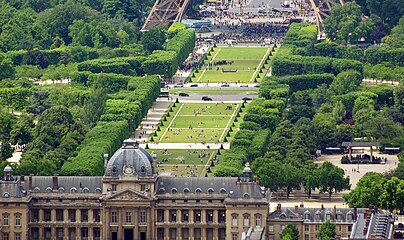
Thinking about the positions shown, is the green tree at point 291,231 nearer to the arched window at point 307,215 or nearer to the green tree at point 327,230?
the arched window at point 307,215

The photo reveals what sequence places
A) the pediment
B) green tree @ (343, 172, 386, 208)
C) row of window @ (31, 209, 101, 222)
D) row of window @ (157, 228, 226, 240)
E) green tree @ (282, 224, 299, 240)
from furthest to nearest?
1. green tree @ (343, 172, 386, 208)
2. row of window @ (31, 209, 101, 222)
3. the pediment
4. row of window @ (157, 228, 226, 240)
5. green tree @ (282, 224, 299, 240)

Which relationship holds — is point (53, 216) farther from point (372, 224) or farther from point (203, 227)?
point (372, 224)

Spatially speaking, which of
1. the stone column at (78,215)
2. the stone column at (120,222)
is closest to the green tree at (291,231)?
the stone column at (120,222)

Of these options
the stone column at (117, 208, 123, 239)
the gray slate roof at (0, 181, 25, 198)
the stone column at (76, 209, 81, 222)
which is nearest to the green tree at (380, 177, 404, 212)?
the stone column at (117, 208, 123, 239)

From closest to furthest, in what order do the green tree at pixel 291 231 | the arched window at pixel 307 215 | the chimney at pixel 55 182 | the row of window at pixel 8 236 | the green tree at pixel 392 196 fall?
the green tree at pixel 291 231, the arched window at pixel 307 215, the row of window at pixel 8 236, the chimney at pixel 55 182, the green tree at pixel 392 196

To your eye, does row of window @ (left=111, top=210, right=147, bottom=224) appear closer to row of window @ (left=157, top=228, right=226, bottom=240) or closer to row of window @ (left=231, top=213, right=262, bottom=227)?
row of window @ (left=157, top=228, right=226, bottom=240)
